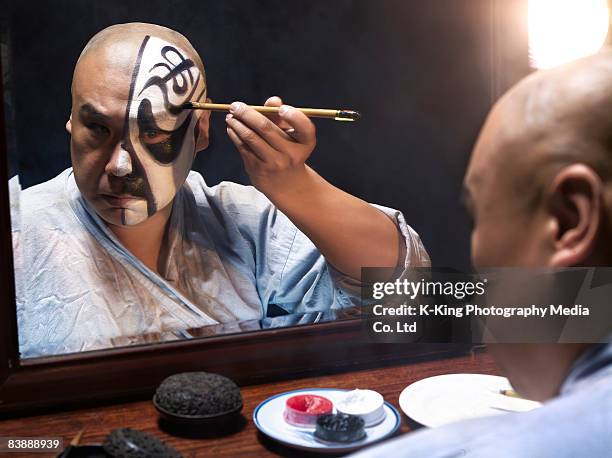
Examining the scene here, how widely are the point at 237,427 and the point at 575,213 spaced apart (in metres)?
0.70

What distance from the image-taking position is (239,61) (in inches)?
44.7

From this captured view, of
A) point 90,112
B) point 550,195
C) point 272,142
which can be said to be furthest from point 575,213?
point 90,112

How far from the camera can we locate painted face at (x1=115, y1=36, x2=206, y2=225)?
3.50ft

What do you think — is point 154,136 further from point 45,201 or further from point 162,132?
point 45,201

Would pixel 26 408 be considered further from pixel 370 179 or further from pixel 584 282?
pixel 584 282

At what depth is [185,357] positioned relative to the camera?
1155 mm

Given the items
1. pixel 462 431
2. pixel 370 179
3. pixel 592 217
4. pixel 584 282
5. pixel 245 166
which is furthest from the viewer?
Answer: pixel 370 179

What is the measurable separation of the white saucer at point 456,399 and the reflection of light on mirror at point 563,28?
65cm

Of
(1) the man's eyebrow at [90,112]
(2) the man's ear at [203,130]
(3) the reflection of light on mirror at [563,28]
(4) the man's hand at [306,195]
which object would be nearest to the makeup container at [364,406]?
(4) the man's hand at [306,195]

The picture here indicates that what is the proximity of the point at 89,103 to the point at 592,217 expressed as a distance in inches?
31.3

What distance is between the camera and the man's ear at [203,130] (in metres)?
1.12

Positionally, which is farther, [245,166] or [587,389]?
[245,166]

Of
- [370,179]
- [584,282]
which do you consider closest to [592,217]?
[584,282]

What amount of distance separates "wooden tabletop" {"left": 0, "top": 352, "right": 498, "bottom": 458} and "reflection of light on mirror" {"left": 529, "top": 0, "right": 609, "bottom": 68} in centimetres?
64
